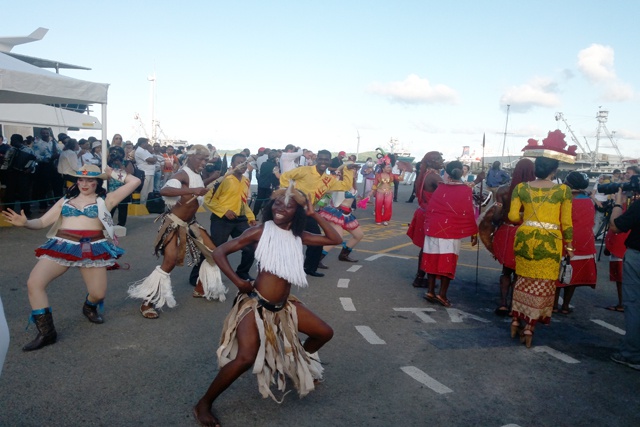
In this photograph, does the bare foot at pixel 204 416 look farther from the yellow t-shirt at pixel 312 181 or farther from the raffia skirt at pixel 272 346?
the yellow t-shirt at pixel 312 181

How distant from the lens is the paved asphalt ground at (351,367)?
150 inches

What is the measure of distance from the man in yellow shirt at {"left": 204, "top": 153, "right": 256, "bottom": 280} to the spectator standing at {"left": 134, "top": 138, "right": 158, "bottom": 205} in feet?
26.4

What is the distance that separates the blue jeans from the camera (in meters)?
5.13

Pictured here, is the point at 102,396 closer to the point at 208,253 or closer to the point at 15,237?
the point at 208,253

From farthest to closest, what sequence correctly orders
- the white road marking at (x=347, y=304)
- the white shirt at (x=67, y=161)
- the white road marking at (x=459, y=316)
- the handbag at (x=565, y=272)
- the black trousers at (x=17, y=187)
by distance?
the white shirt at (x=67, y=161), the black trousers at (x=17, y=187), the white road marking at (x=347, y=304), the white road marking at (x=459, y=316), the handbag at (x=565, y=272)

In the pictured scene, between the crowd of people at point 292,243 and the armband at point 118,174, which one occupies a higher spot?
the armband at point 118,174

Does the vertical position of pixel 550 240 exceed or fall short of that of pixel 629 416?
it exceeds it

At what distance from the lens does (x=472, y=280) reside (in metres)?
8.59

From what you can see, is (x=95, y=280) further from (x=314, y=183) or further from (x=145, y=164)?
(x=145, y=164)

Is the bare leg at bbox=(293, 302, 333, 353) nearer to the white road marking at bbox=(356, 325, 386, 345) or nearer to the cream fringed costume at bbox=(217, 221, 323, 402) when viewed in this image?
the cream fringed costume at bbox=(217, 221, 323, 402)

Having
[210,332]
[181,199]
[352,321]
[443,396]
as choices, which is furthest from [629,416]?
[181,199]

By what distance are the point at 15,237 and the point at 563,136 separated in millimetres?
9251

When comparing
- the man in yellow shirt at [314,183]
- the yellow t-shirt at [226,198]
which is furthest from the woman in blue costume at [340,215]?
the yellow t-shirt at [226,198]

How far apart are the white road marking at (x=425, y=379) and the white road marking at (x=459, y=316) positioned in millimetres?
1759
